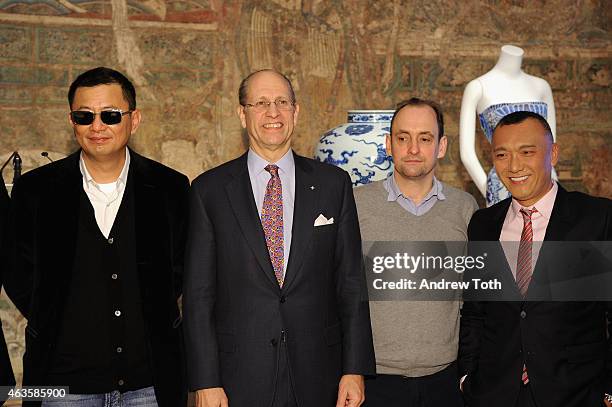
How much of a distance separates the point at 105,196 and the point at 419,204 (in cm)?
131

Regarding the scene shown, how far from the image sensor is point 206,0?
6746 millimetres

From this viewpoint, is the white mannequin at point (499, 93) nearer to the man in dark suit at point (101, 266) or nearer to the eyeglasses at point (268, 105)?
the eyeglasses at point (268, 105)

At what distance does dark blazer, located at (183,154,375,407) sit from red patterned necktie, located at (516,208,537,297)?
61 centimetres

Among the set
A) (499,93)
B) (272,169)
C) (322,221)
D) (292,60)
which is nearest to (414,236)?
(322,221)

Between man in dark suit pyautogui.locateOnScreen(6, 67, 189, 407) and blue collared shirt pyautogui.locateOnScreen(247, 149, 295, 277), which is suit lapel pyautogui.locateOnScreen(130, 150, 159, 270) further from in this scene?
blue collared shirt pyautogui.locateOnScreen(247, 149, 295, 277)

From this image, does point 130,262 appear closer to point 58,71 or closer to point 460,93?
point 58,71

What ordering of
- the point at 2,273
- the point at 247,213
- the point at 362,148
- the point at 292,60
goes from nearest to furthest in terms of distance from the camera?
the point at 247,213
the point at 2,273
the point at 362,148
the point at 292,60

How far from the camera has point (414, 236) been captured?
331 centimetres

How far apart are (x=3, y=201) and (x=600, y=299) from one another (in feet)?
7.59

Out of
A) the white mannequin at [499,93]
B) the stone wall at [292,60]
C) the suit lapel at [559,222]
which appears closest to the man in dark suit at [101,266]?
the suit lapel at [559,222]

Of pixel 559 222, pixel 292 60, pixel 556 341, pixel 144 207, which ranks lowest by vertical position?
pixel 556 341

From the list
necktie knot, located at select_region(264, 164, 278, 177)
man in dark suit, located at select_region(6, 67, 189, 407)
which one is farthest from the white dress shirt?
necktie knot, located at select_region(264, 164, 278, 177)

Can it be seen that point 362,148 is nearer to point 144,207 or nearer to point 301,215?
point 301,215

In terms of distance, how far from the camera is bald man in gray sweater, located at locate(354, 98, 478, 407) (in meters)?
3.20
